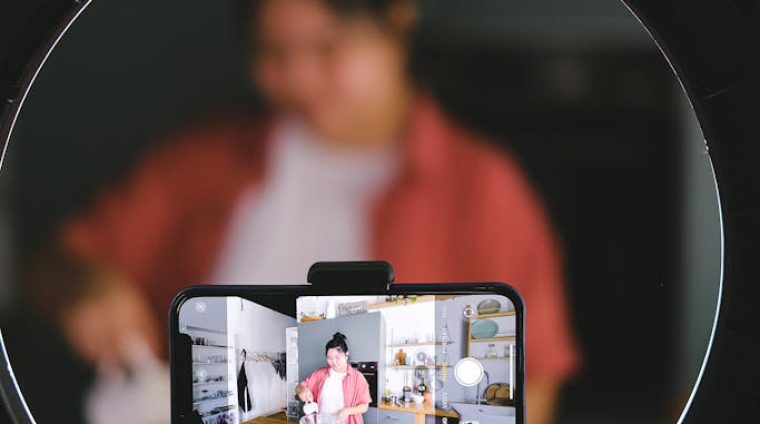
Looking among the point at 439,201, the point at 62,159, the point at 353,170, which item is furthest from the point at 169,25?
the point at 439,201

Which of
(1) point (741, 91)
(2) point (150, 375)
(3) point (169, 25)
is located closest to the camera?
(1) point (741, 91)

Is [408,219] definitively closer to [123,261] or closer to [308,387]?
[123,261]

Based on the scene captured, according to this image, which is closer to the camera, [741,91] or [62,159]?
[741,91]

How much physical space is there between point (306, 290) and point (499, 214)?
1.15 m

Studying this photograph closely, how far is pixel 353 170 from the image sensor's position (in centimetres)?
138

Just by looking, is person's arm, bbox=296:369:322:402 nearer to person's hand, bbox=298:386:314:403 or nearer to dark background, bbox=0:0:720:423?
person's hand, bbox=298:386:314:403

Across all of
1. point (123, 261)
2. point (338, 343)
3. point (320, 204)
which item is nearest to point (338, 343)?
point (338, 343)

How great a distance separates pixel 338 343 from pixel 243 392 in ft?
0.19

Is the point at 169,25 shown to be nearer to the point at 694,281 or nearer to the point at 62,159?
the point at 62,159

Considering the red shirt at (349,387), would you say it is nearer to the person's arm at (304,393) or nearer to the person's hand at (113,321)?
the person's arm at (304,393)

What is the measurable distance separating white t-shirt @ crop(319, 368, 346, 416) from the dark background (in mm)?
1046

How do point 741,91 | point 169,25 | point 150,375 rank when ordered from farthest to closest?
point 150,375 < point 169,25 < point 741,91

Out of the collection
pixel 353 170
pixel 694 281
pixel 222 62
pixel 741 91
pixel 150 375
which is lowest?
pixel 150 375

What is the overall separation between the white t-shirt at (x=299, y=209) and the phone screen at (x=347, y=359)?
1.03 meters
